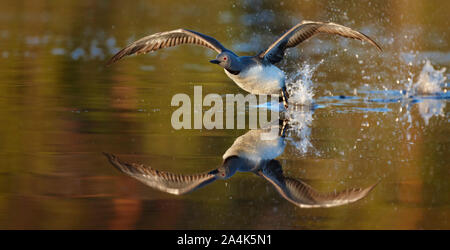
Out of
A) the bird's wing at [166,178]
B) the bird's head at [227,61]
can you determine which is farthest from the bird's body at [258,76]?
the bird's wing at [166,178]

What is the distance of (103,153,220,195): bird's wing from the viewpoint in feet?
20.9

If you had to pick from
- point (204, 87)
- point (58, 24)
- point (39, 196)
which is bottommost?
point (39, 196)

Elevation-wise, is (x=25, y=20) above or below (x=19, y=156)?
above

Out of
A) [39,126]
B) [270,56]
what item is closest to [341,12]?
[270,56]

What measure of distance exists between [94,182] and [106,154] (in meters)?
0.94

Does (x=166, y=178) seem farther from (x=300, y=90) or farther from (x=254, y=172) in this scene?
(x=300, y=90)

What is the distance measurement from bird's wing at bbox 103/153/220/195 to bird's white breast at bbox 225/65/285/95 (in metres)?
2.52

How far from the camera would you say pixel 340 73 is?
1332 centimetres

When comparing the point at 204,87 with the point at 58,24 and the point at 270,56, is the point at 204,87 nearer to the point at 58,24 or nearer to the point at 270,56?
the point at 270,56

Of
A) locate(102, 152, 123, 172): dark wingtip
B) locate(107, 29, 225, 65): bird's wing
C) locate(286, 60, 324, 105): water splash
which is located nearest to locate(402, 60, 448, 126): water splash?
locate(286, 60, 324, 105): water splash

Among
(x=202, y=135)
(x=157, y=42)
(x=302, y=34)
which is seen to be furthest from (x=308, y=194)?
(x=157, y=42)

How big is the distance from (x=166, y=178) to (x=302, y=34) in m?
3.57

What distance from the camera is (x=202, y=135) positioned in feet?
27.6

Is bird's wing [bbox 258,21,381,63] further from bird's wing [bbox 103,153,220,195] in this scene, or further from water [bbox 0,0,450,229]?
bird's wing [bbox 103,153,220,195]
